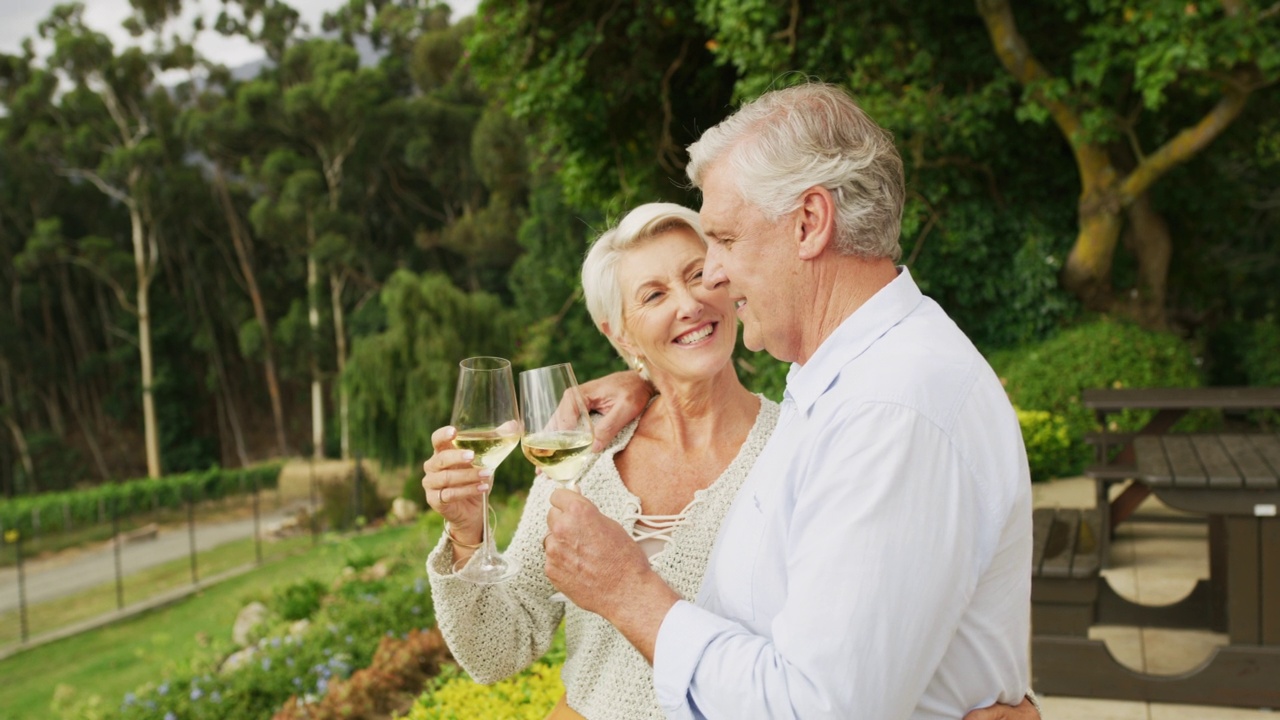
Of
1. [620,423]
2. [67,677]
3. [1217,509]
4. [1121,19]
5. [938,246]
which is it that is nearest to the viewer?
[620,423]

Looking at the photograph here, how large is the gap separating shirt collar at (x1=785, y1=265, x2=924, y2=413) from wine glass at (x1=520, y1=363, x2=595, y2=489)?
435mm

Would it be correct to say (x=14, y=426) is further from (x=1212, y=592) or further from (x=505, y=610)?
(x=505, y=610)

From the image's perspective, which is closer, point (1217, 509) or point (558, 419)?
point (558, 419)

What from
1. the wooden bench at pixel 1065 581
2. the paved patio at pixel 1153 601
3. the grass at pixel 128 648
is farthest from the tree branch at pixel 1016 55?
the grass at pixel 128 648

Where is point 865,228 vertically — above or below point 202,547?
above

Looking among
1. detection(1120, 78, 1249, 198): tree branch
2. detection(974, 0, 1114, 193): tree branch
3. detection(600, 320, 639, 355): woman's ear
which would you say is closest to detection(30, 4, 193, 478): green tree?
detection(974, 0, 1114, 193): tree branch

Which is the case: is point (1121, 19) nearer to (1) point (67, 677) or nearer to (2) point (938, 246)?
(2) point (938, 246)

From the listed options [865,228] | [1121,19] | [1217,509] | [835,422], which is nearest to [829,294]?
[865,228]

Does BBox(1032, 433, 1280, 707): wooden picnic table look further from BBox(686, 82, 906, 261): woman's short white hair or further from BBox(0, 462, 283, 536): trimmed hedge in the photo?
BBox(0, 462, 283, 536): trimmed hedge

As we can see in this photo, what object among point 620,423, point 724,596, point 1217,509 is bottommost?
point 1217,509

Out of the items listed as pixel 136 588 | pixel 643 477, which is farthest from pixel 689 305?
pixel 136 588

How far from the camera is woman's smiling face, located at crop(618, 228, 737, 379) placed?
1790 mm

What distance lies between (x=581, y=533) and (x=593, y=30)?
843cm

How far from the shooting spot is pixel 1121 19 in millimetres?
8133
